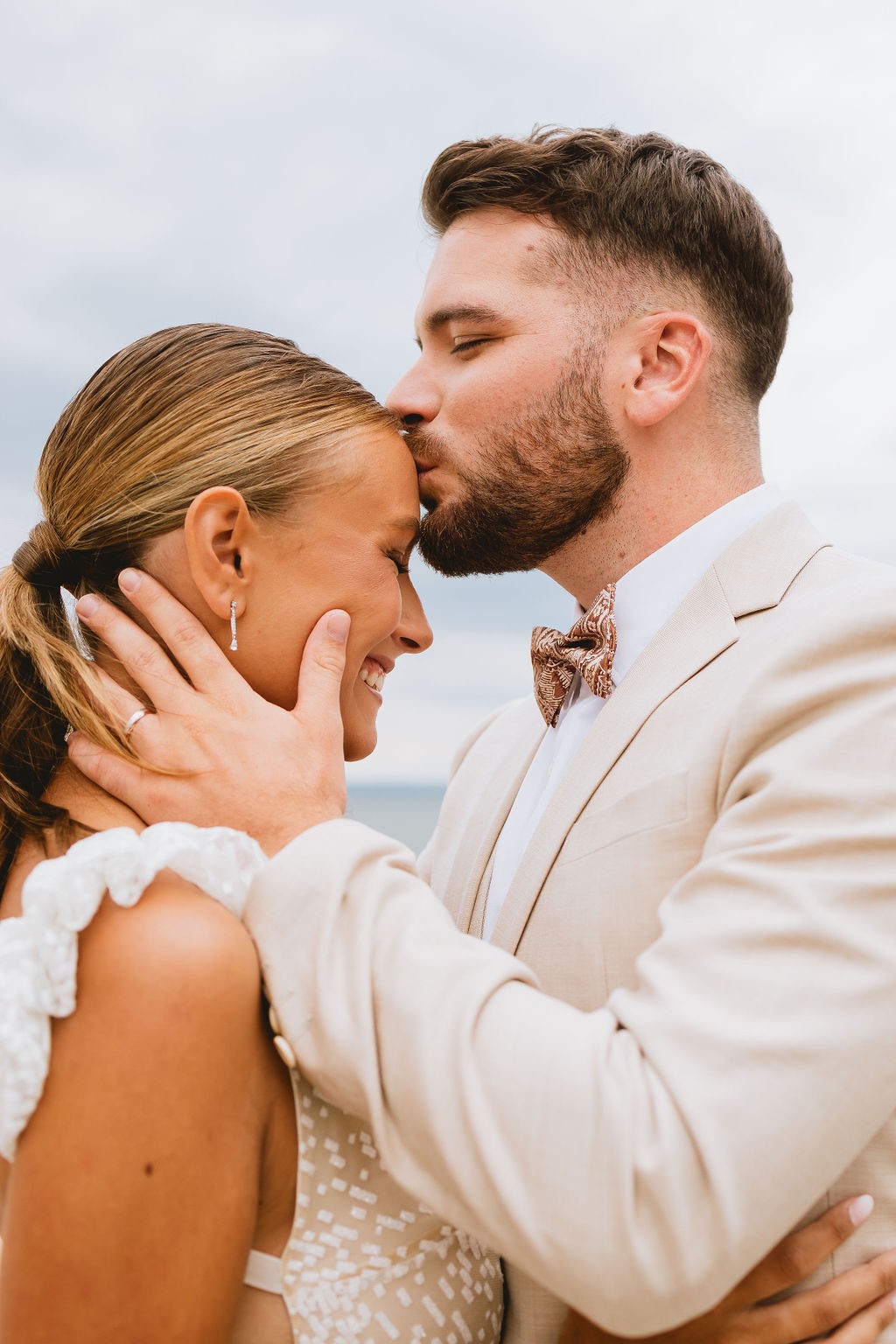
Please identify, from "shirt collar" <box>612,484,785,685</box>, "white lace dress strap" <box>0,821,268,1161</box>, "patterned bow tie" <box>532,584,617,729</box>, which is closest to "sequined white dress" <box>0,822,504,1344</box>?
"white lace dress strap" <box>0,821,268,1161</box>

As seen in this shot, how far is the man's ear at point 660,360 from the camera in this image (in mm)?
2955

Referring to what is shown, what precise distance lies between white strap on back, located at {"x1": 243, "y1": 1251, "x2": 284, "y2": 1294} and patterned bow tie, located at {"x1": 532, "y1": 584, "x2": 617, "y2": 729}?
1.42 m

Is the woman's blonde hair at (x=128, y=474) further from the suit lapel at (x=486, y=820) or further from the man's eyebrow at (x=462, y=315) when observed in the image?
the suit lapel at (x=486, y=820)

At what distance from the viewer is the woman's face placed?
2211 millimetres

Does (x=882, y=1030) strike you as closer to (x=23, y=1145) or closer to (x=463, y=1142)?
(x=463, y=1142)

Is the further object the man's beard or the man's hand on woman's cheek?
the man's beard

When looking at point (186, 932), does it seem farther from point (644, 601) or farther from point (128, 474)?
point (644, 601)

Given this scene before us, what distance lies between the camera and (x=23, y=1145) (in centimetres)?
147

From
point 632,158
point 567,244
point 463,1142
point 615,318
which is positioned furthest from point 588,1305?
point 632,158

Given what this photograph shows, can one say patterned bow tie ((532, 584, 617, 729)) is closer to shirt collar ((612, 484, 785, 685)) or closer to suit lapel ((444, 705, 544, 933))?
shirt collar ((612, 484, 785, 685))

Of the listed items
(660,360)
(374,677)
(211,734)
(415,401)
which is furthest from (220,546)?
(660,360)

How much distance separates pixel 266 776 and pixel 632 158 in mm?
2254

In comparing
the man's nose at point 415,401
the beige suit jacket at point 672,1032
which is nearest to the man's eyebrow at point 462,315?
the man's nose at point 415,401

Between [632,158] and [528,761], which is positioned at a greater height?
[632,158]
